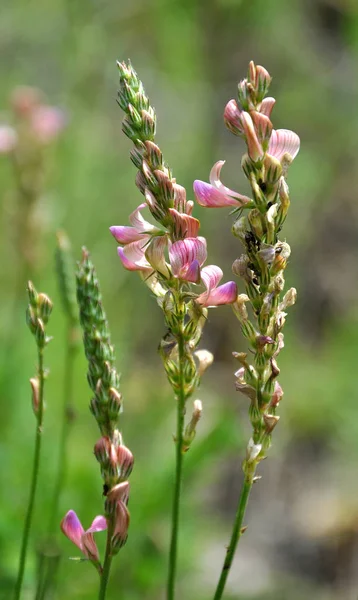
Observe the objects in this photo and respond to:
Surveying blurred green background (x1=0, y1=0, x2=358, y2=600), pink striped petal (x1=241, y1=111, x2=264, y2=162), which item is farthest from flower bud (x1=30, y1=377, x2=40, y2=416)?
blurred green background (x1=0, y1=0, x2=358, y2=600)

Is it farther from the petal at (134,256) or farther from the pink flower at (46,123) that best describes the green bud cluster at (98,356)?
the pink flower at (46,123)

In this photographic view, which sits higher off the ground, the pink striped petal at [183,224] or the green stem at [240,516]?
the pink striped petal at [183,224]

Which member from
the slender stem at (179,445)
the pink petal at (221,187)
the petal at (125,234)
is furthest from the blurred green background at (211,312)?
the pink petal at (221,187)

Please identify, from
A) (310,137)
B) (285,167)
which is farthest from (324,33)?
(285,167)

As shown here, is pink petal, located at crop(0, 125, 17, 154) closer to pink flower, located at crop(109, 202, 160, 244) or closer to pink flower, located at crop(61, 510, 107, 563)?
pink flower, located at crop(109, 202, 160, 244)

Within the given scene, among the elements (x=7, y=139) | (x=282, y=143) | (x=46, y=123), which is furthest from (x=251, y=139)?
(x=46, y=123)
